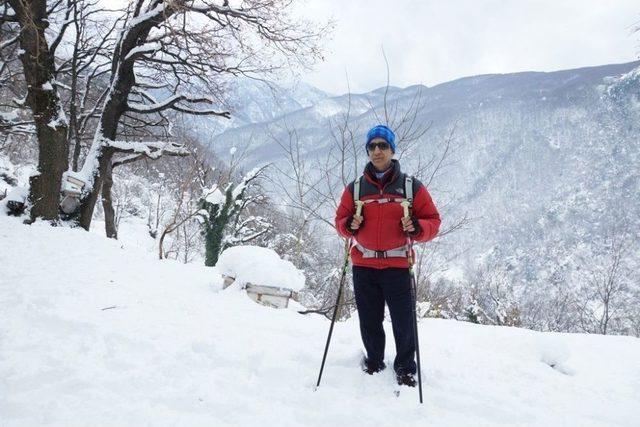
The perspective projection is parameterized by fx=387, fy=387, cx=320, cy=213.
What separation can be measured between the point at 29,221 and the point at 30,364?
657 centimetres

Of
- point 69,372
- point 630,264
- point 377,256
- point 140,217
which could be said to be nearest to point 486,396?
point 377,256

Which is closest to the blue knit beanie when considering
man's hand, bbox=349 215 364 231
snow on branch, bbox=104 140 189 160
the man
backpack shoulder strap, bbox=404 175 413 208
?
the man

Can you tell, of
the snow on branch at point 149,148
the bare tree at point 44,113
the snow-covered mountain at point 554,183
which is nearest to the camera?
the bare tree at point 44,113

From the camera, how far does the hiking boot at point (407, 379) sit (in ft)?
9.78

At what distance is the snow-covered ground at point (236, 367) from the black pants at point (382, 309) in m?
0.21

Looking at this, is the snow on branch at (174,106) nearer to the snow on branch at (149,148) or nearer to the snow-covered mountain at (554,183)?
the snow on branch at (149,148)

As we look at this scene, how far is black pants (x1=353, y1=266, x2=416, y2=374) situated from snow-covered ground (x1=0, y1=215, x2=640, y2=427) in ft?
0.70

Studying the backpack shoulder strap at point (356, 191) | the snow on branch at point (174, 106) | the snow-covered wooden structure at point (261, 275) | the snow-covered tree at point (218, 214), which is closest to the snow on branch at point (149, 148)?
the snow on branch at point (174, 106)

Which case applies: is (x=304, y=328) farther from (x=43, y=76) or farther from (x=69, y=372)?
(x=43, y=76)

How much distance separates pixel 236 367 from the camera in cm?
302

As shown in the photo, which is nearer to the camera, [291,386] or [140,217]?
[291,386]

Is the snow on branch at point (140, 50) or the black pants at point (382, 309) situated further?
the snow on branch at point (140, 50)

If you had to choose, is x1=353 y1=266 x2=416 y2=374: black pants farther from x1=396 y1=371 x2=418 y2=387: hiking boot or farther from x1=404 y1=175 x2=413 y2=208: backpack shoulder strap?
x1=404 y1=175 x2=413 y2=208: backpack shoulder strap

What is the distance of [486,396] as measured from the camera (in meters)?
3.04
